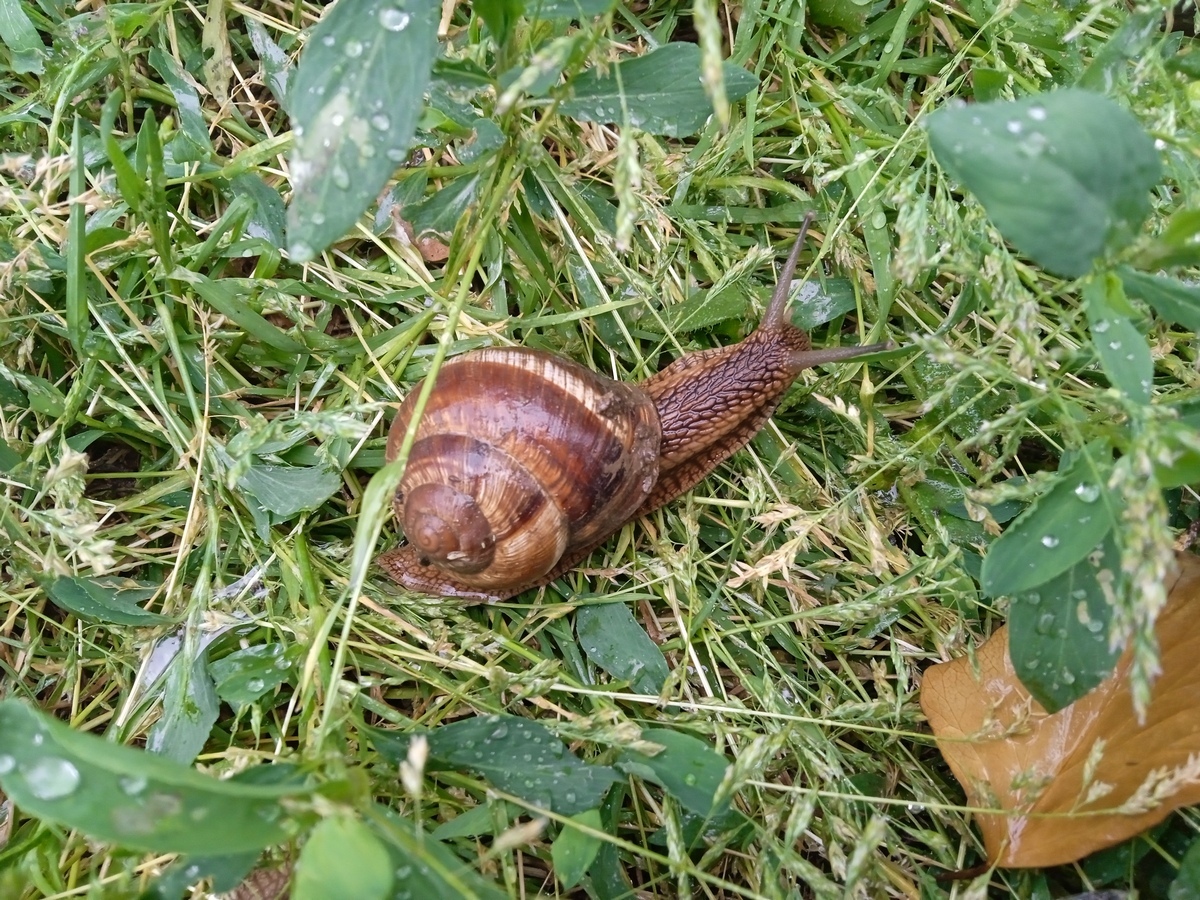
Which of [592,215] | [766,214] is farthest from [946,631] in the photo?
[592,215]

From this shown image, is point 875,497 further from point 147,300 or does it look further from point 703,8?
point 147,300

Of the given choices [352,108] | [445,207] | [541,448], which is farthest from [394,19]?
[541,448]

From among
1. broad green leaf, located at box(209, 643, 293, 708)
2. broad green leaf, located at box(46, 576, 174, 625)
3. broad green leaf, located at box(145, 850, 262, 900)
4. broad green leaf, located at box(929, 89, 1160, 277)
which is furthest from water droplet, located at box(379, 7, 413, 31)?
broad green leaf, located at box(46, 576, 174, 625)

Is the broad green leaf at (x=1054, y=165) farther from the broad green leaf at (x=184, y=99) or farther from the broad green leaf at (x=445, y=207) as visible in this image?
the broad green leaf at (x=184, y=99)

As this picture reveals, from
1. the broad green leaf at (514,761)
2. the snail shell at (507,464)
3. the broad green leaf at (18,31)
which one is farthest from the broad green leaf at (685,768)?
the broad green leaf at (18,31)

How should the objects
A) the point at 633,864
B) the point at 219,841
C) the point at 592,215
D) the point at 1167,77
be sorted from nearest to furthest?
1. the point at 219,841
2. the point at 1167,77
3. the point at 633,864
4. the point at 592,215

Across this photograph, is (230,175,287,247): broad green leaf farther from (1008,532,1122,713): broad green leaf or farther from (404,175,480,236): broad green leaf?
(1008,532,1122,713): broad green leaf

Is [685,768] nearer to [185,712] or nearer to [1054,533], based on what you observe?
[1054,533]
